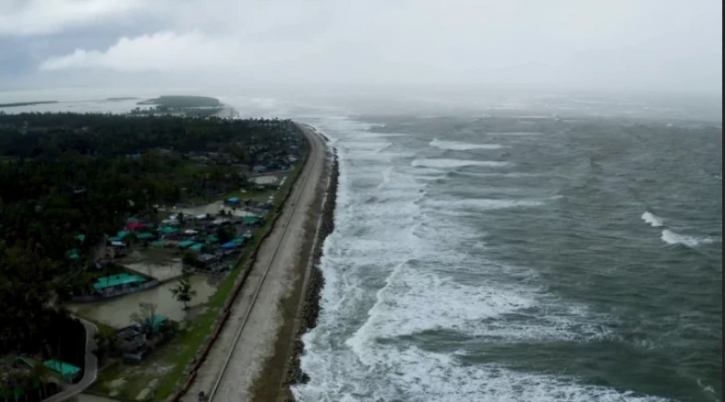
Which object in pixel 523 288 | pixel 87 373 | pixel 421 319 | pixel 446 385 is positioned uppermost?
pixel 523 288

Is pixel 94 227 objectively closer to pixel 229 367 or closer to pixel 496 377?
pixel 229 367

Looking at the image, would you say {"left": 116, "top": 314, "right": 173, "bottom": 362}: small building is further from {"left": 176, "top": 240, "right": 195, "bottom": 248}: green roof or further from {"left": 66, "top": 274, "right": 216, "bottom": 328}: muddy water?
{"left": 176, "top": 240, "right": 195, "bottom": 248}: green roof

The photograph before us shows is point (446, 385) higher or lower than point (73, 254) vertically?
lower

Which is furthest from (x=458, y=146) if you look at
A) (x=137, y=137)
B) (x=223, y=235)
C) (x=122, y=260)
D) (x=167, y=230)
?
(x=122, y=260)

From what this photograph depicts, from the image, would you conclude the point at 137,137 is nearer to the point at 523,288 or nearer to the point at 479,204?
the point at 479,204

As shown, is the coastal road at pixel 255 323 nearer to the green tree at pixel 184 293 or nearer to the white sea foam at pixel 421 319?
the white sea foam at pixel 421 319

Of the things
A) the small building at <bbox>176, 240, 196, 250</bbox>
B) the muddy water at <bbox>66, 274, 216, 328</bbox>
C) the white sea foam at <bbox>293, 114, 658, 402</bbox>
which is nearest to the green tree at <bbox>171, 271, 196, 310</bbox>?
the muddy water at <bbox>66, 274, 216, 328</bbox>

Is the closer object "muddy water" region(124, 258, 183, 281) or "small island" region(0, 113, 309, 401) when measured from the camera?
"small island" region(0, 113, 309, 401)

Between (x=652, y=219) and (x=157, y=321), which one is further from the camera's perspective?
(x=652, y=219)

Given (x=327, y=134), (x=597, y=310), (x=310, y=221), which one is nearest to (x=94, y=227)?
(x=310, y=221)
